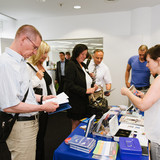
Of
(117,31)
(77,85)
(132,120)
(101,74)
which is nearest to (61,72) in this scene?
(117,31)

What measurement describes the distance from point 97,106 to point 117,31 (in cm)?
310

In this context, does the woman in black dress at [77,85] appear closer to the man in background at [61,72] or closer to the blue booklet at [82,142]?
the blue booklet at [82,142]

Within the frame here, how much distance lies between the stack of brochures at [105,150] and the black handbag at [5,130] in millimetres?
704

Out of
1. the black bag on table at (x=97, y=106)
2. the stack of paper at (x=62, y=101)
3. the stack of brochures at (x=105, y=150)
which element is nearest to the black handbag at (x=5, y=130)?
the stack of paper at (x=62, y=101)

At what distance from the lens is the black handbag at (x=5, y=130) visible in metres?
1.18

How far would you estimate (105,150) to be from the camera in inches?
51.9

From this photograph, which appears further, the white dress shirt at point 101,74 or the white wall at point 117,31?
the white wall at point 117,31

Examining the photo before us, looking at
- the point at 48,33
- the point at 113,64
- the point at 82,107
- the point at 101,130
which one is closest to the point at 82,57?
the point at 82,107

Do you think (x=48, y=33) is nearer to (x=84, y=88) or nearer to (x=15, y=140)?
(x=84, y=88)

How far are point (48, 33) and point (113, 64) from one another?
2.36 meters

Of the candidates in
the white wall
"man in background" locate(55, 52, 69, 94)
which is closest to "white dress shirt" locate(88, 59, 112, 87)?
the white wall

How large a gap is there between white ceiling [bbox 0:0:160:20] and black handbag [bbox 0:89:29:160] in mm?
→ 3234

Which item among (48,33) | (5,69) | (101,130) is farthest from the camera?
(48,33)

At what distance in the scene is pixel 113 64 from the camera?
4.61m
